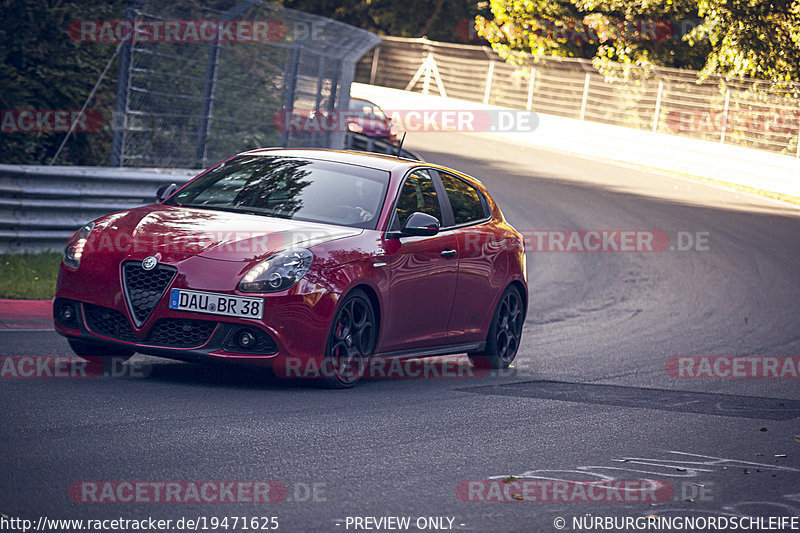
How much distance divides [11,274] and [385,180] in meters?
4.54

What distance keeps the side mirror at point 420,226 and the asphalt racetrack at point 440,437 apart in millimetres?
1138

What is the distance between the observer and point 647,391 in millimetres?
9289

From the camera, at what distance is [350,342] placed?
7.97 meters

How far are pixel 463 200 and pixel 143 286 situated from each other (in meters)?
3.27

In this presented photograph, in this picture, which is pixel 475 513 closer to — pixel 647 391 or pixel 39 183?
pixel 647 391

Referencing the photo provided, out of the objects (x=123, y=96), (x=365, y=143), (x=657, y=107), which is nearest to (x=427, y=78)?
(x=657, y=107)

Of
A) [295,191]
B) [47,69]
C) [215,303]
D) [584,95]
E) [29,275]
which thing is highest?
[584,95]

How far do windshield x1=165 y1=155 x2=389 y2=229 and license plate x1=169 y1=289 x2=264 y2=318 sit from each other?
1.09m

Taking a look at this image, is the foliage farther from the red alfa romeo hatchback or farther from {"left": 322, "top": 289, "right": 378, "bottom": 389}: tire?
{"left": 322, "top": 289, "right": 378, "bottom": 389}: tire

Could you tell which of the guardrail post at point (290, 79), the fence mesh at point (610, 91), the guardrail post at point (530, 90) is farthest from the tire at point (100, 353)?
the guardrail post at point (530, 90)

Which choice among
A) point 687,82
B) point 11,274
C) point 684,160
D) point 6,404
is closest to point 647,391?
point 6,404

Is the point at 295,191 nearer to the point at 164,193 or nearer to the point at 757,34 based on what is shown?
the point at 164,193

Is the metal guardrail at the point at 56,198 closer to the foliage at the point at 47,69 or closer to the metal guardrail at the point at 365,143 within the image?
the foliage at the point at 47,69

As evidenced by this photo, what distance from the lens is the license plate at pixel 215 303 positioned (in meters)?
7.29
